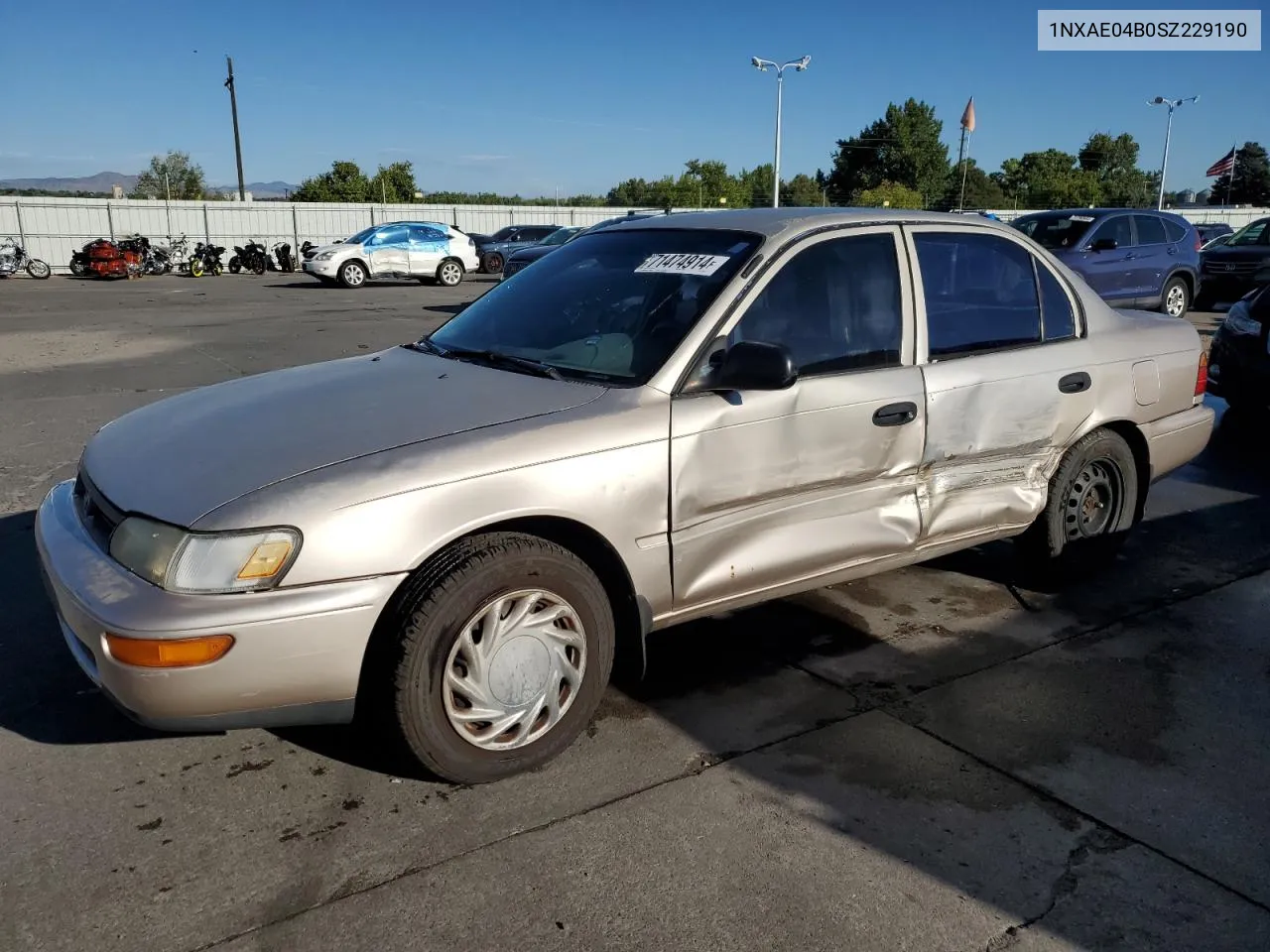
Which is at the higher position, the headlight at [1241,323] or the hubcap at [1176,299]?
the headlight at [1241,323]

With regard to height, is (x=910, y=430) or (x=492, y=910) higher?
(x=910, y=430)

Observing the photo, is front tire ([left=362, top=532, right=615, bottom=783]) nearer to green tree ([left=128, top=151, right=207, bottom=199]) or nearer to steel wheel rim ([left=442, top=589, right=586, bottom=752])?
steel wheel rim ([left=442, top=589, right=586, bottom=752])

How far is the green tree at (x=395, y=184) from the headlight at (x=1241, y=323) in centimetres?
7636

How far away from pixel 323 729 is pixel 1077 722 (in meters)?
2.52

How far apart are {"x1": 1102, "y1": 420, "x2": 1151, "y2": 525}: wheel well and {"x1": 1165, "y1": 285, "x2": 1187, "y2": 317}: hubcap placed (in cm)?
1193

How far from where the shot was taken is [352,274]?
25.2 meters

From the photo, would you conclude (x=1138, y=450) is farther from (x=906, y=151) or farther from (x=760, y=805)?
(x=906, y=151)

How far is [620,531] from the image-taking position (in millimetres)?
3064

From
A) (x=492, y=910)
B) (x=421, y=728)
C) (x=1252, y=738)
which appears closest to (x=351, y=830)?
(x=421, y=728)

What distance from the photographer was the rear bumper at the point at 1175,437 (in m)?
4.72

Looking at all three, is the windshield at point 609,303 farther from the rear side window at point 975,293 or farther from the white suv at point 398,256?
the white suv at point 398,256

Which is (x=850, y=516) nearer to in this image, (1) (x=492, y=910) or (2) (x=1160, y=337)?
(1) (x=492, y=910)

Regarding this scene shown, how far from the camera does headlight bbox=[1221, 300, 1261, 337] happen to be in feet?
24.7

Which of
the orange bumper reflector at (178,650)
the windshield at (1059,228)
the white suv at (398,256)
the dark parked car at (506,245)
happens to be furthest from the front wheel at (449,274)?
the orange bumper reflector at (178,650)
